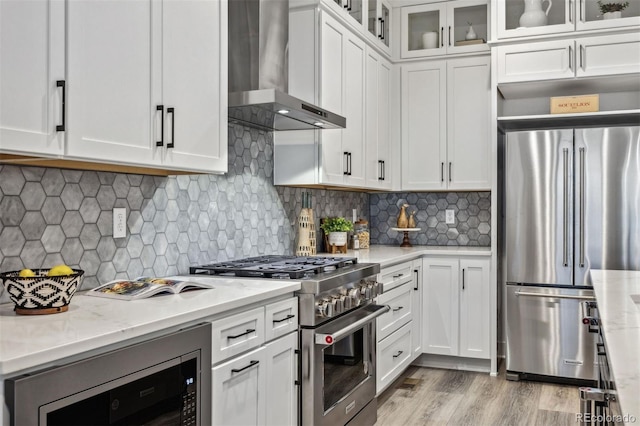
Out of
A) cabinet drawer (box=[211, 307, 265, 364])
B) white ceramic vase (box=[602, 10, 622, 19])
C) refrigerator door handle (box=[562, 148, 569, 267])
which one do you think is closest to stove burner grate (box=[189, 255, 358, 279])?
cabinet drawer (box=[211, 307, 265, 364])

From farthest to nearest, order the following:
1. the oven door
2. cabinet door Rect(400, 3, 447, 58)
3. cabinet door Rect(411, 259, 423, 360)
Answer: cabinet door Rect(400, 3, 447, 58)
cabinet door Rect(411, 259, 423, 360)
the oven door

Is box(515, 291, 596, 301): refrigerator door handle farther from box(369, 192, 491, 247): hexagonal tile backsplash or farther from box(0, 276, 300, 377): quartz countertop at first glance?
box(0, 276, 300, 377): quartz countertop

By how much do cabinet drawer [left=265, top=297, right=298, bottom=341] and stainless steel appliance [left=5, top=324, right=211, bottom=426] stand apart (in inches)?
16.6

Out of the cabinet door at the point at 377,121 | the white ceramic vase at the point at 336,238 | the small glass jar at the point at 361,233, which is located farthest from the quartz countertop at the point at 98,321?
the small glass jar at the point at 361,233

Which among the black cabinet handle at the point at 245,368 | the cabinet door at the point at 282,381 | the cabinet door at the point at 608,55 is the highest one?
the cabinet door at the point at 608,55

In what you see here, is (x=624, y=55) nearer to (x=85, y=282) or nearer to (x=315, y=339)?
(x=315, y=339)

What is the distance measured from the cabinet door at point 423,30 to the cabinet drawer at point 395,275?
175 centimetres

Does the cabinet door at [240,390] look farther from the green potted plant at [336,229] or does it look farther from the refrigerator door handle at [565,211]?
the refrigerator door handle at [565,211]

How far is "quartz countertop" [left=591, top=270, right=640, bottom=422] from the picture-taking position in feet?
3.34

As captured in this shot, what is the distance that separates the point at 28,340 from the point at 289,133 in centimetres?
236

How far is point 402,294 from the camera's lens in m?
4.11

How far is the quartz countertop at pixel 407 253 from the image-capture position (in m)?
3.81

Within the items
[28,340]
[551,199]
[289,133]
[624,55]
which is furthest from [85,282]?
[624,55]

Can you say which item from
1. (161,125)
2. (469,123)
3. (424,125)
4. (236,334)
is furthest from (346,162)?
(236,334)
